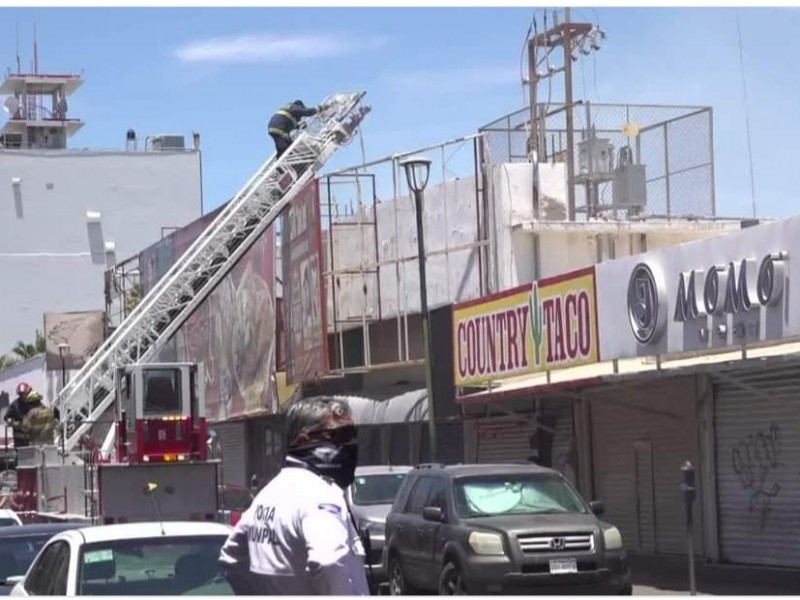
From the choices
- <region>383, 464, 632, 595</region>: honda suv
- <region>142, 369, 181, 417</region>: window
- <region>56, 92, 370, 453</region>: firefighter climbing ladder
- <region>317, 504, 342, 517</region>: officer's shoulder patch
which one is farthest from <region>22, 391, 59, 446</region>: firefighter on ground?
<region>317, 504, 342, 517</region>: officer's shoulder patch

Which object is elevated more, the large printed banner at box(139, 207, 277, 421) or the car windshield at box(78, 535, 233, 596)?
the large printed banner at box(139, 207, 277, 421)

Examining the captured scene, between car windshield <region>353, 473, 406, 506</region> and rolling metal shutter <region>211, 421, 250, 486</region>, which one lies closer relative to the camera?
car windshield <region>353, 473, 406, 506</region>

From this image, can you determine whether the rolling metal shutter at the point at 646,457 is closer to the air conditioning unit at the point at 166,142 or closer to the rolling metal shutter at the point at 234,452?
the rolling metal shutter at the point at 234,452

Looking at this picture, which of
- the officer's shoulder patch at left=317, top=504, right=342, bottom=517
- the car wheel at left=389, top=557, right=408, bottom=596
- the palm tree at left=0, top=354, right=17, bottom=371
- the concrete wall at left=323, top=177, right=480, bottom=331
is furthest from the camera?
the palm tree at left=0, top=354, right=17, bottom=371

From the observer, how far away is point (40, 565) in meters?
10.6

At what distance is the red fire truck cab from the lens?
981 inches

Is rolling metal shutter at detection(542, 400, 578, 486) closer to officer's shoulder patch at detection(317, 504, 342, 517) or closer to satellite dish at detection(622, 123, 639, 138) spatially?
satellite dish at detection(622, 123, 639, 138)

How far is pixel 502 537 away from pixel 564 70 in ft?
56.4

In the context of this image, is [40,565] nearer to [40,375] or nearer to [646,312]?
[646,312]

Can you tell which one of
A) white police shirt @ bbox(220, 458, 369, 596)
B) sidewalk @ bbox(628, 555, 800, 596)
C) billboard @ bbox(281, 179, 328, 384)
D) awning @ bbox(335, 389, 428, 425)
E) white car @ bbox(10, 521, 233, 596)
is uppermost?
billboard @ bbox(281, 179, 328, 384)

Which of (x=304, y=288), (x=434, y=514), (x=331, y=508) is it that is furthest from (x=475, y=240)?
(x=331, y=508)

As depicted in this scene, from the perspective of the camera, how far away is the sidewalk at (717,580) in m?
19.2

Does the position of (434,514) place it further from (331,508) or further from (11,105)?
(11,105)

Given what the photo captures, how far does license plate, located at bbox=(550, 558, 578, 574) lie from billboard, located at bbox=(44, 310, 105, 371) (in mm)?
38872
